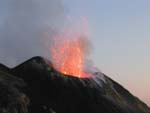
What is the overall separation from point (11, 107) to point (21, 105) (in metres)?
6.19

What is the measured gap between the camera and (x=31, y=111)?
199625 mm

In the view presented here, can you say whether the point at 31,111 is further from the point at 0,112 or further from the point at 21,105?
the point at 0,112

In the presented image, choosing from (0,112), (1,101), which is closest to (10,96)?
(1,101)

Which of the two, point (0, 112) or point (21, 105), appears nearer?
point (0, 112)

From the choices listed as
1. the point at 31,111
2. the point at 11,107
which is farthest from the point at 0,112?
the point at 31,111

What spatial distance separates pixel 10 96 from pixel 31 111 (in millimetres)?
11896

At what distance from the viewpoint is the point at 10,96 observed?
196625 mm

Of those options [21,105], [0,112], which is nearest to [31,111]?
[21,105]

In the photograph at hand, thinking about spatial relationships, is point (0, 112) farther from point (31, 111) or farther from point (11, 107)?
point (31, 111)

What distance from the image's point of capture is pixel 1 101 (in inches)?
7515

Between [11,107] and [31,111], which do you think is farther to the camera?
[31,111]

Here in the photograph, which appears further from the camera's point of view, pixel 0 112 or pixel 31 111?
pixel 31 111

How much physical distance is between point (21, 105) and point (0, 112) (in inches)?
603

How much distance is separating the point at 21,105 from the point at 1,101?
8818mm
